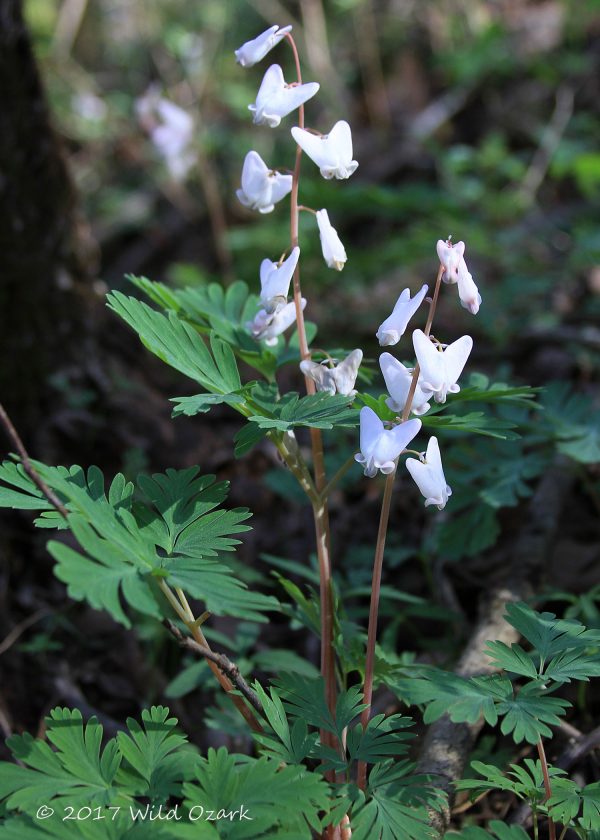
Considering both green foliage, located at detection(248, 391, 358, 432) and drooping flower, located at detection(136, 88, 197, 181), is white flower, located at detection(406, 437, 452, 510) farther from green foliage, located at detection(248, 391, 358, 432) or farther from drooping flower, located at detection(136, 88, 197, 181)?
drooping flower, located at detection(136, 88, 197, 181)

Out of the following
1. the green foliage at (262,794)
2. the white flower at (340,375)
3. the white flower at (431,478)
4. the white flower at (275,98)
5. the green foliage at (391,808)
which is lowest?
the green foliage at (391,808)

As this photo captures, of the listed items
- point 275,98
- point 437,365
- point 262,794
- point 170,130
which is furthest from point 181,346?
point 170,130

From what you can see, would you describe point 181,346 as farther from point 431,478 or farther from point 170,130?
point 170,130

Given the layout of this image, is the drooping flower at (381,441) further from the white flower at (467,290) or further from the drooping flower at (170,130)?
the drooping flower at (170,130)

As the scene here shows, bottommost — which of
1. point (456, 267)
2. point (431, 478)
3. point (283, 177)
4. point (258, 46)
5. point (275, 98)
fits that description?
point (431, 478)

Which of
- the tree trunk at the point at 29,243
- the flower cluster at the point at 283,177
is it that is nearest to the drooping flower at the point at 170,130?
the tree trunk at the point at 29,243

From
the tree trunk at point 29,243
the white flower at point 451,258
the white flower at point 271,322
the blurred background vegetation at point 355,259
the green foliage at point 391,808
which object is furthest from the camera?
the tree trunk at point 29,243

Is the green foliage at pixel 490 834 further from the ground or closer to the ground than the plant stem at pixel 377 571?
closer to the ground
